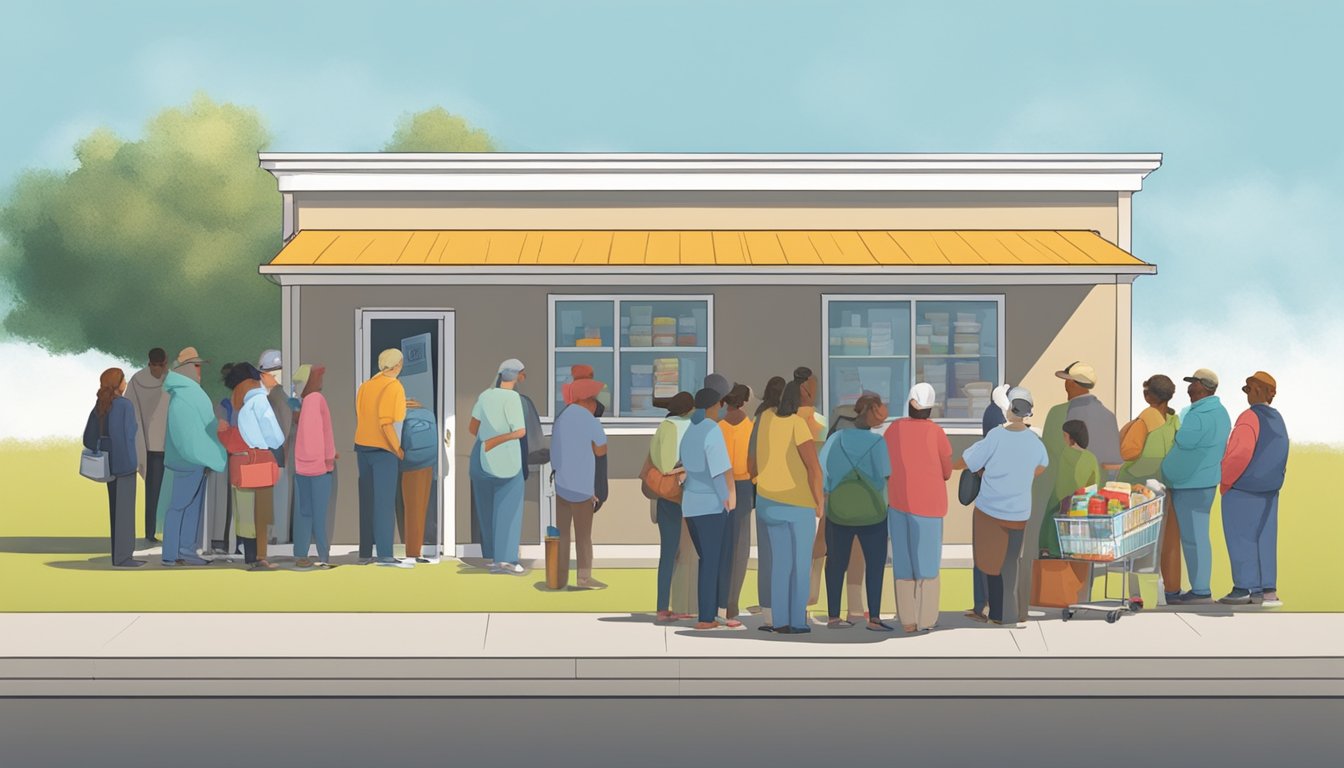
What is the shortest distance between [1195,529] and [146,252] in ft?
100

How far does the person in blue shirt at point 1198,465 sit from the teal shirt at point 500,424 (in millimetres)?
5376

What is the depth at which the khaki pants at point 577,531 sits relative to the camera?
560 inches

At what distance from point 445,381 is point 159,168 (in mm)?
26049

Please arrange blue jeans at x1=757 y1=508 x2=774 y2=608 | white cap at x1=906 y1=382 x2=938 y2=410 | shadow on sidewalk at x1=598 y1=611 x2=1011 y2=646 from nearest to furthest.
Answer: shadow on sidewalk at x1=598 y1=611 x2=1011 y2=646 → white cap at x1=906 y1=382 x2=938 y2=410 → blue jeans at x1=757 y1=508 x2=774 y2=608

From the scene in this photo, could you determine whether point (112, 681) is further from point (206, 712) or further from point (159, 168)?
point (159, 168)

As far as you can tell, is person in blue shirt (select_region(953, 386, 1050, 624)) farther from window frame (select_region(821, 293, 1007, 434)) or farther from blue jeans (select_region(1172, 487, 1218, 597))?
window frame (select_region(821, 293, 1007, 434))

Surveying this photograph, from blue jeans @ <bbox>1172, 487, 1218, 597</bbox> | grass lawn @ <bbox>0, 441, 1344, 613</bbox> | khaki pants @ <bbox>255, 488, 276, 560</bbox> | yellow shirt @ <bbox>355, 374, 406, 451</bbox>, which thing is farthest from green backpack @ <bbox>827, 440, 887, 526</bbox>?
khaki pants @ <bbox>255, 488, 276, 560</bbox>

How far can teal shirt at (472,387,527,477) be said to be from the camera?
47.7ft

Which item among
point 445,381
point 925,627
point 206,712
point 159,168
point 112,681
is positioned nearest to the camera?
point 206,712

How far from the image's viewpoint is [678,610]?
39.4 feet

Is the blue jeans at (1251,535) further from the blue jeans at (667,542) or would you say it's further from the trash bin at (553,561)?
the trash bin at (553,561)

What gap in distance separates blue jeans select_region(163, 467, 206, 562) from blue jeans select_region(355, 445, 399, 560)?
1437mm

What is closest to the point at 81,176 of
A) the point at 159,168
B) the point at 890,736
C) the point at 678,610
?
the point at 159,168

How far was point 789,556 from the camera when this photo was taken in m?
11.3
